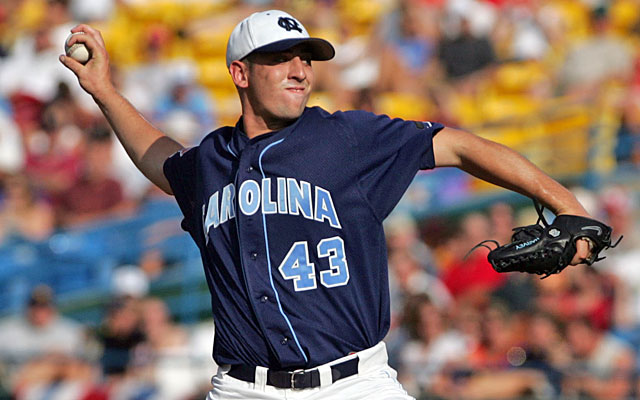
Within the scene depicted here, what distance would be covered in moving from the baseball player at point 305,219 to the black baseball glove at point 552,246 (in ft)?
0.39

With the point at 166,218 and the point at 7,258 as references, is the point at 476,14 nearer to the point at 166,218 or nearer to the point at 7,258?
the point at 166,218

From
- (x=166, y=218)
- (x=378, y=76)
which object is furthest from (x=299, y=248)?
(x=378, y=76)

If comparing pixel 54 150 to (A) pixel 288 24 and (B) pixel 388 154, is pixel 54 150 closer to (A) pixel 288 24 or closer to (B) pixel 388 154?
(A) pixel 288 24

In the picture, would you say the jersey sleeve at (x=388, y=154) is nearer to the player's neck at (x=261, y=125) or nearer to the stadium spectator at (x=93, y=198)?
the player's neck at (x=261, y=125)

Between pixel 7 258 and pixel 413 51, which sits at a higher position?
pixel 413 51

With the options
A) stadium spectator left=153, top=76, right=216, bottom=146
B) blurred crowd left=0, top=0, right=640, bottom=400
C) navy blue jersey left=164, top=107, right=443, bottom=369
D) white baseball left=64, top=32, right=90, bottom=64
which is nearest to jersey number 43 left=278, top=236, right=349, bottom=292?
navy blue jersey left=164, top=107, right=443, bottom=369

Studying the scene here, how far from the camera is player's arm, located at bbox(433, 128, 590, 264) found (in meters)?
3.15

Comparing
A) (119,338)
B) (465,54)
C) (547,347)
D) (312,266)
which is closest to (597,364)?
(547,347)

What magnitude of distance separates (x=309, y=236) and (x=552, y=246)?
2.60 ft

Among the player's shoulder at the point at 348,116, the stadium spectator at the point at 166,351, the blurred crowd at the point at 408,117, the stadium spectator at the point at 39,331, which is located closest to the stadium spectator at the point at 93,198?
the blurred crowd at the point at 408,117

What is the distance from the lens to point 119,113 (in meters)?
3.86

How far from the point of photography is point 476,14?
11.6 m

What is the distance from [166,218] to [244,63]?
214 inches

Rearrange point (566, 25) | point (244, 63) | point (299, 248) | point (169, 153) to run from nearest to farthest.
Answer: point (299, 248), point (244, 63), point (169, 153), point (566, 25)
